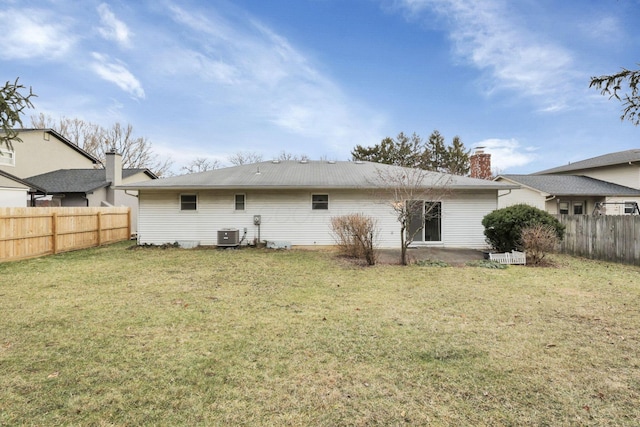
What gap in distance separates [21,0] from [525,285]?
49.0ft

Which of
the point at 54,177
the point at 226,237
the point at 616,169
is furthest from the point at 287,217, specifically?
the point at 616,169

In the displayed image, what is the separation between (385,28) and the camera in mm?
12117

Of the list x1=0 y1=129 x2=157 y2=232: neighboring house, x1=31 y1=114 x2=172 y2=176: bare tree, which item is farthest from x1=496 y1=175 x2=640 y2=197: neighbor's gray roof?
x1=31 y1=114 x2=172 y2=176: bare tree

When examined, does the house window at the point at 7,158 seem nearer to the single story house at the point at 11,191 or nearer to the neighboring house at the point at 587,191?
the single story house at the point at 11,191

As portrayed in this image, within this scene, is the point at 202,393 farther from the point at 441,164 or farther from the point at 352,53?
the point at 441,164

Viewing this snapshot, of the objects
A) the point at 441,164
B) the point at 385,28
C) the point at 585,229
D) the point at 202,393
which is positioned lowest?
the point at 202,393

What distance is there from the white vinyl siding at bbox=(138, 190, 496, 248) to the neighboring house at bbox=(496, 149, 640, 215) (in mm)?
7101

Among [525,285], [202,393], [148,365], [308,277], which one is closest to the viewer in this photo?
[202,393]

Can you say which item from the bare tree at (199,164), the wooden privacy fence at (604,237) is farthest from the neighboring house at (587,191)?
the bare tree at (199,164)

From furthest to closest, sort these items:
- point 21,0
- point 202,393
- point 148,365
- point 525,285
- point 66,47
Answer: point 66,47 < point 21,0 < point 525,285 < point 148,365 < point 202,393

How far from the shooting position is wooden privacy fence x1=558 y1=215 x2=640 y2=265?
8.64 m

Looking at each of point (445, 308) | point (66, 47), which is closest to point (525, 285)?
point (445, 308)

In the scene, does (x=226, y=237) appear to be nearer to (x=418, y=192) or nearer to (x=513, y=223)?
(x=418, y=192)

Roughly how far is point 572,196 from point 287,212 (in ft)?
56.5
